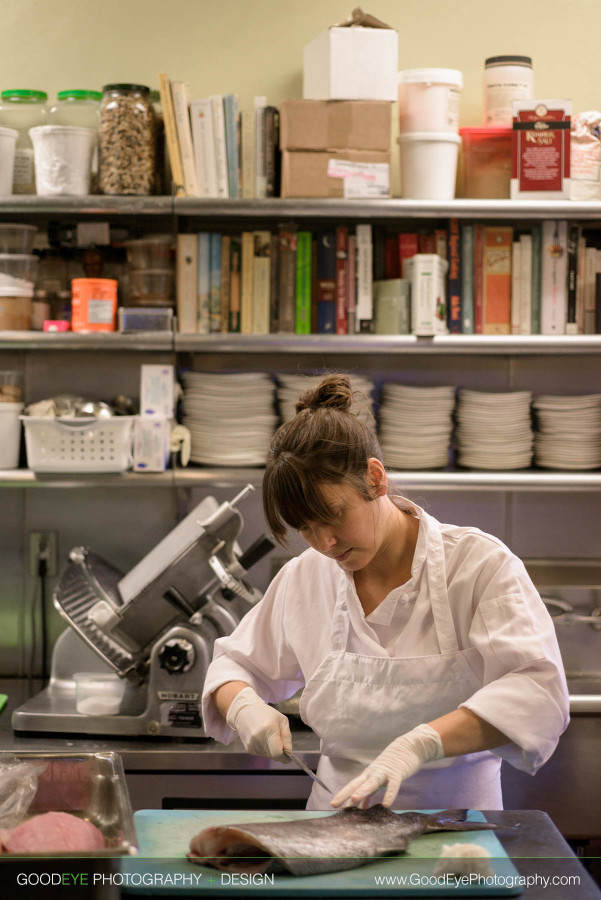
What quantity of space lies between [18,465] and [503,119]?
1854 mm

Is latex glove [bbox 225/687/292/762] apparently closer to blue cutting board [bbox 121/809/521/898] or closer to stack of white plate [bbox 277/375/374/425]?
blue cutting board [bbox 121/809/521/898]

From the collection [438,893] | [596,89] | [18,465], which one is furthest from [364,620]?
[596,89]

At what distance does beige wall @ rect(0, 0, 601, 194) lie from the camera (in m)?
3.12

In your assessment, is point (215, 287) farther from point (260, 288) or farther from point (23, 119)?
point (23, 119)

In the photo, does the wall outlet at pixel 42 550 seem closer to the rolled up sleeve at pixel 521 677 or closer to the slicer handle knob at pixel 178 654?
the slicer handle knob at pixel 178 654

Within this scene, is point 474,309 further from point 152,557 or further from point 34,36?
point 34,36

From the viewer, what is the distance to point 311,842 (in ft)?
4.32

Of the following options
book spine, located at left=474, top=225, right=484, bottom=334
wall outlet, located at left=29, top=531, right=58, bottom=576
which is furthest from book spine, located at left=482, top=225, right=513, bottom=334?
wall outlet, located at left=29, top=531, right=58, bottom=576

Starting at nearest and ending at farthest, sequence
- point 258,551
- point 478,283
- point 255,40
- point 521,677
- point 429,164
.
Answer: point 521,677 < point 258,551 < point 429,164 < point 478,283 < point 255,40

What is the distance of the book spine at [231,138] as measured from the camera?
112 inches

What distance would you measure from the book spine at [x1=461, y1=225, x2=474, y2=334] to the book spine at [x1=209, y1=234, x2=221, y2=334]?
0.75m

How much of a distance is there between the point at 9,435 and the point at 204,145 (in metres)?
1.06

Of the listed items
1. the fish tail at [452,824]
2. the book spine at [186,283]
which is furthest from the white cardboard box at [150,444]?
the fish tail at [452,824]

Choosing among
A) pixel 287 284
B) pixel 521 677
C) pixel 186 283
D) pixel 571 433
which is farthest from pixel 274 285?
pixel 521 677
